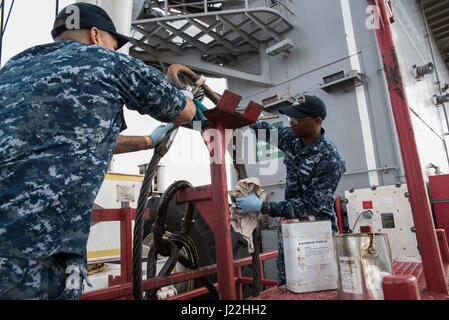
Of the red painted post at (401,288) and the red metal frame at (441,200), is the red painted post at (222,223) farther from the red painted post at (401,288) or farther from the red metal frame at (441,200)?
the red metal frame at (441,200)

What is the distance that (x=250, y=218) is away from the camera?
161cm

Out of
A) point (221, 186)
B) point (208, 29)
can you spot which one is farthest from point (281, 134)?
point (208, 29)

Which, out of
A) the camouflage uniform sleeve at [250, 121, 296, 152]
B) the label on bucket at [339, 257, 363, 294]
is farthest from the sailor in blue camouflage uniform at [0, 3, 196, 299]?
the camouflage uniform sleeve at [250, 121, 296, 152]

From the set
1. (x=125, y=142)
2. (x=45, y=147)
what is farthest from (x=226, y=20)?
(x=45, y=147)

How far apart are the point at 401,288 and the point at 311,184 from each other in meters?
1.18

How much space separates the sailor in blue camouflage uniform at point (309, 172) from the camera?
1.86m

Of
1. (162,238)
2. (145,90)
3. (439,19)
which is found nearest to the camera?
(145,90)

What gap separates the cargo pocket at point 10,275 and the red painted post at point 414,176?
1.29 meters

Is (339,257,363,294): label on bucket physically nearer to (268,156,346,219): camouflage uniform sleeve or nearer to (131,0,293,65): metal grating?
(268,156,346,219): camouflage uniform sleeve

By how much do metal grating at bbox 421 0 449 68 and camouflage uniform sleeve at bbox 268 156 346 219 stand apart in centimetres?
771

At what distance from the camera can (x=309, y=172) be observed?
76.1 inches

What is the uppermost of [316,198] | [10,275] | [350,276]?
[316,198]

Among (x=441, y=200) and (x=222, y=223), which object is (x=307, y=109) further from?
(x=441, y=200)
